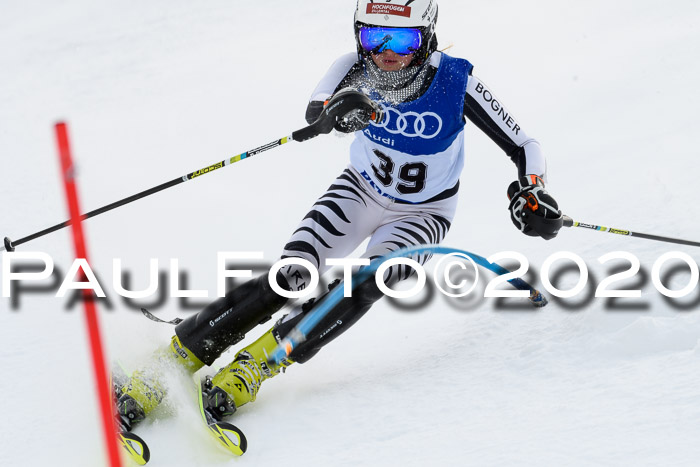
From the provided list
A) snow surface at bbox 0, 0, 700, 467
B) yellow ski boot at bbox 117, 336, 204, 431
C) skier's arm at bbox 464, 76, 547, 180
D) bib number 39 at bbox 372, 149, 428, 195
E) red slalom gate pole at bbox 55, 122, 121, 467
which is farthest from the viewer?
bib number 39 at bbox 372, 149, 428, 195

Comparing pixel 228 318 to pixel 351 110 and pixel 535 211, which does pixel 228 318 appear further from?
pixel 535 211

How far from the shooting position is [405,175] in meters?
3.54

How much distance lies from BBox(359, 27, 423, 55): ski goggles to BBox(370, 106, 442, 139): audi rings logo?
10.6 inches

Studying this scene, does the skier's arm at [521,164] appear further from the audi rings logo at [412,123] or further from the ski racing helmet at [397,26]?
the ski racing helmet at [397,26]

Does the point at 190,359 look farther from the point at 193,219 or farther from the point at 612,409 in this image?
the point at 193,219

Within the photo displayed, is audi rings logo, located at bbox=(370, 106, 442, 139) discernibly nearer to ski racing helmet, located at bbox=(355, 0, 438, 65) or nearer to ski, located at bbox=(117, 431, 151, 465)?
ski racing helmet, located at bbox=(355, 0, 438, 65)

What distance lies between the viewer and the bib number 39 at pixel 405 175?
353cm

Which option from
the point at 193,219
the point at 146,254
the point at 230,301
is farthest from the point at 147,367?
the point at 193,219

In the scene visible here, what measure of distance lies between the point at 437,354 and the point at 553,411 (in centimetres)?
79

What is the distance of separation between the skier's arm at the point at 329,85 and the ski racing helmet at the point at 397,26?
240 millimetres

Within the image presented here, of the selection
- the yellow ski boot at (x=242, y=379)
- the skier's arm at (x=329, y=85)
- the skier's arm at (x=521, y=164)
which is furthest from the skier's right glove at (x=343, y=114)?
the yellow ski boot at (x=242, y=379)

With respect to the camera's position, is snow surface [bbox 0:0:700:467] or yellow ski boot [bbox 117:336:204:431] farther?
yellow ski boot [bbox 117:336:204:431]

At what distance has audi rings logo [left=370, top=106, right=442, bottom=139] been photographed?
11.2 ft

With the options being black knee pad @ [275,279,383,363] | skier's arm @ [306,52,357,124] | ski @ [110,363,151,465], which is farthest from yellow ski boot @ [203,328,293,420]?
skier's arm @ [306,52,357,124]
